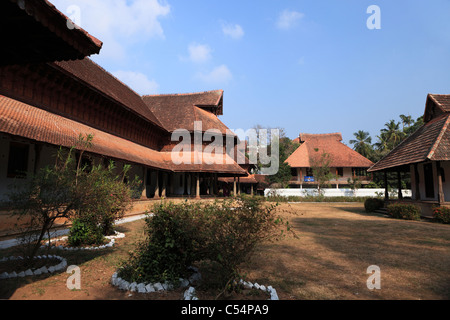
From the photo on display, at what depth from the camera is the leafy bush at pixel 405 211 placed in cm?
1407

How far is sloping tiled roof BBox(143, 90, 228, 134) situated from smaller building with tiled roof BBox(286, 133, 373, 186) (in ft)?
59.4

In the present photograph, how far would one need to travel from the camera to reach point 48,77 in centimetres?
1107

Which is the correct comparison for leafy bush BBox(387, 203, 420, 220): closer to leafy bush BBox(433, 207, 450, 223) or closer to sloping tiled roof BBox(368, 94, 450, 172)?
leafy bush BBox(433, 207, 450, 223)

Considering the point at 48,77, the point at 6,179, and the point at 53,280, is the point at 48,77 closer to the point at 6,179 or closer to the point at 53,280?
the point at 6,179

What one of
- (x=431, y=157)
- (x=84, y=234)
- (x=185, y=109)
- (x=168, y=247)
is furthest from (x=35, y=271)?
(x=185, y=109)

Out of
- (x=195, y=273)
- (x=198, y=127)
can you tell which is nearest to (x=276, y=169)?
(x=198, y=127)

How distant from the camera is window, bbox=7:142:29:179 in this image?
31.8ft

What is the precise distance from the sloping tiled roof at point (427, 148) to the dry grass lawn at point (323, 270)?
5.77 meters

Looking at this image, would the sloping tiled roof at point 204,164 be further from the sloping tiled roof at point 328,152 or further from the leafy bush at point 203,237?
the sloping tiled roof at point 328,152

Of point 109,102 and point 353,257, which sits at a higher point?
point 109,102

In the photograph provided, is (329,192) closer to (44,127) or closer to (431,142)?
(431,142)

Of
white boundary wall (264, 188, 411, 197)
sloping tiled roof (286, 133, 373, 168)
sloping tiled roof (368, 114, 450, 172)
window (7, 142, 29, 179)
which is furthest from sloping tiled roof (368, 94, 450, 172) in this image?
window (7, 142, 29, 179)
